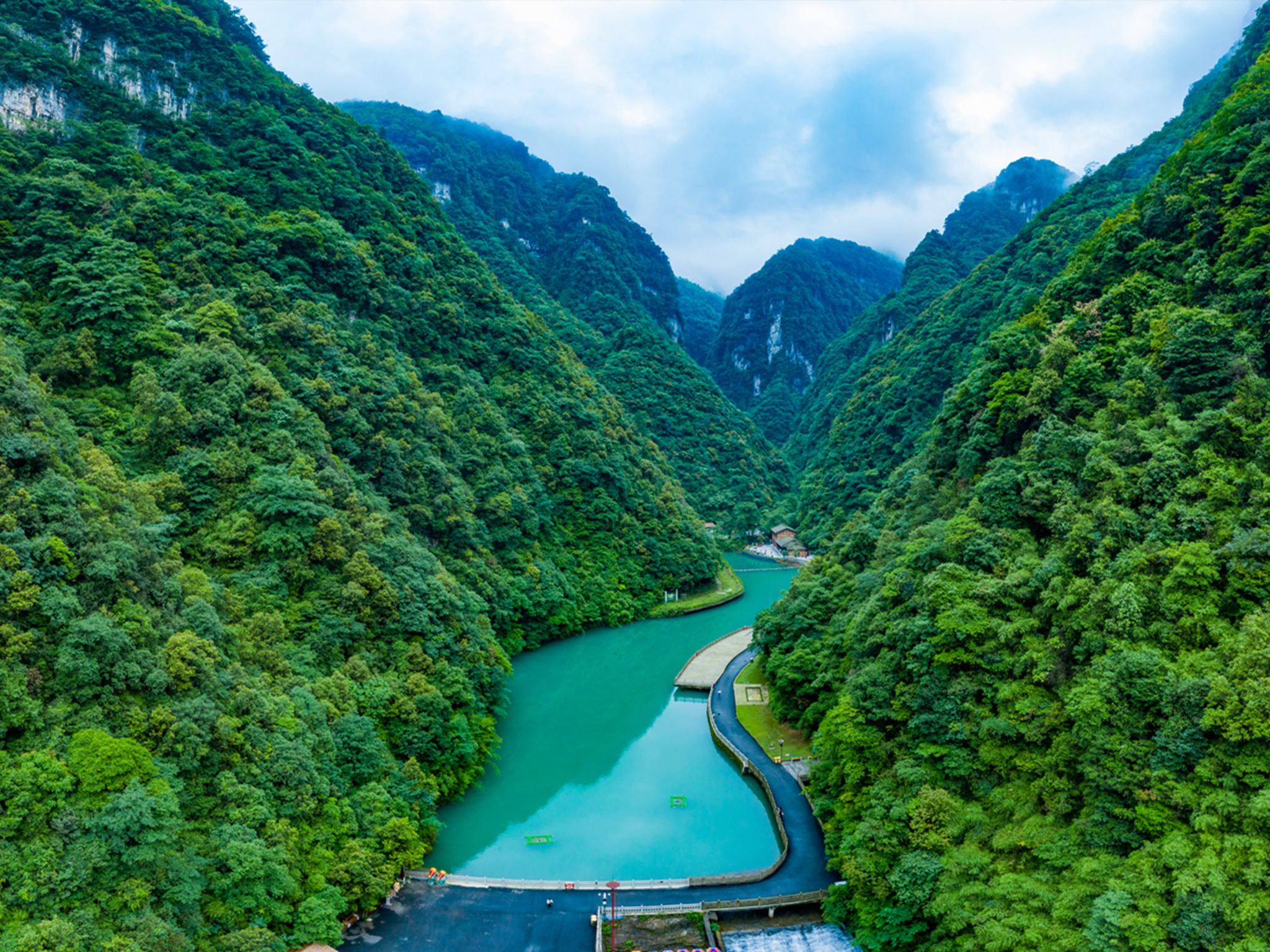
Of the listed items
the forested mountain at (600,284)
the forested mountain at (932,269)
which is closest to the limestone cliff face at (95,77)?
the forested mountain at (600,284)

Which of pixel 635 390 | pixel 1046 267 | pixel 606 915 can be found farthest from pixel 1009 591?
pixel 635 390

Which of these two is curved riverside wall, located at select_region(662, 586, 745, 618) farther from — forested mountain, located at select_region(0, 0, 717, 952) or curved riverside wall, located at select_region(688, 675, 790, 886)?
curved riverside wall, located at select_region(688, 675, 790, 886)

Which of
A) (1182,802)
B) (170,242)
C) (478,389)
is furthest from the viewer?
(478,389)

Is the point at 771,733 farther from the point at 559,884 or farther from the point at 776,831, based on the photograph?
the point at 559,884

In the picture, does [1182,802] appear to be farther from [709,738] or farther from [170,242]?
[170,242]

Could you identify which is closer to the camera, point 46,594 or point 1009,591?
point 46,594

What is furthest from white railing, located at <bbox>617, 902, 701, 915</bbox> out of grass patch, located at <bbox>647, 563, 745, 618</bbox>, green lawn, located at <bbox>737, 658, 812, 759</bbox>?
grass patch, located at <bbox>647, 563, 745, 618</bbox>

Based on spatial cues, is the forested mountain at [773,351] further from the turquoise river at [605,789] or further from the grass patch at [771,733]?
the grass patch at [771,733]
